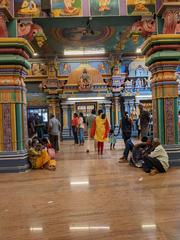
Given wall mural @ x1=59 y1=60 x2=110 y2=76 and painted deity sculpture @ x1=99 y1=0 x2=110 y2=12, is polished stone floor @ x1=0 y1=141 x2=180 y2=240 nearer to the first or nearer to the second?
painted deity sculpture @ x1=99 y1=0 x2=110 y2=12

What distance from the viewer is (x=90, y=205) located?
4281 mm

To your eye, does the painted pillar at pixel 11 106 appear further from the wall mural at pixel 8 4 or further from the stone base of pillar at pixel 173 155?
the stone base of pillar at pixel 173 155

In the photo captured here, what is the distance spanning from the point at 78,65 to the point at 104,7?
9796 millimetres

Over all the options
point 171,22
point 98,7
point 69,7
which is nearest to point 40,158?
point 69,7

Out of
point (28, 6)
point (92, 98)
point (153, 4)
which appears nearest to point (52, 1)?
point (28, 6)

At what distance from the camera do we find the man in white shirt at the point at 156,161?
20.5 ft

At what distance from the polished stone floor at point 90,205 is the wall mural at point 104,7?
11.5 feet

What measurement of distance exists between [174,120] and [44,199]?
3886mm

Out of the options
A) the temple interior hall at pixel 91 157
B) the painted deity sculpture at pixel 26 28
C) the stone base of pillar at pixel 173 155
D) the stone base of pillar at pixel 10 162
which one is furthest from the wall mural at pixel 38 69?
the stone base of pillar at pixel 173 155

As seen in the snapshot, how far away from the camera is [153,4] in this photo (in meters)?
7.34

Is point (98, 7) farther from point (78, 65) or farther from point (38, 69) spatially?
point (38, 69)

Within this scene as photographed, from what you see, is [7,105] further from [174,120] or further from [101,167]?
[174,120]

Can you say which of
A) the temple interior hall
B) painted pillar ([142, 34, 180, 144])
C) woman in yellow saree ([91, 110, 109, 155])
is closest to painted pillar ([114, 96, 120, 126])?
the temple interior hall

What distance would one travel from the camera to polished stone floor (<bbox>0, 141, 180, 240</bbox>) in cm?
330
